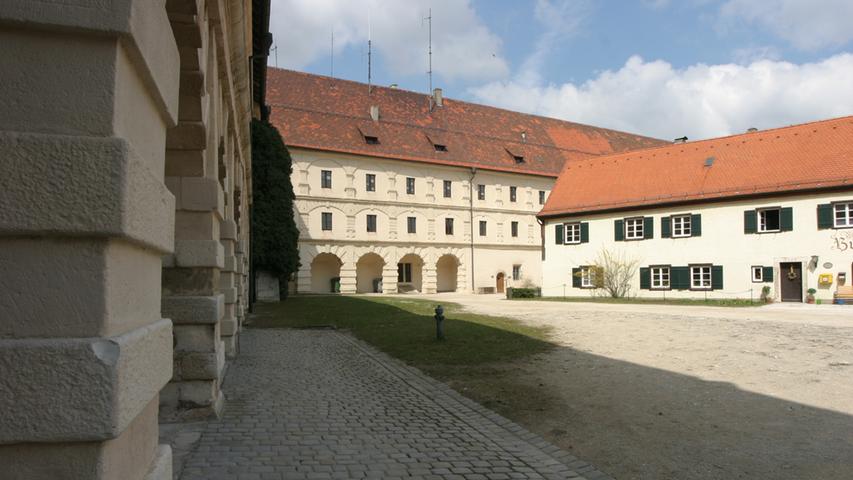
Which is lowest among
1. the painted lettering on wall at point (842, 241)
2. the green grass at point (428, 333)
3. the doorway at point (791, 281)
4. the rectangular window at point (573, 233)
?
the green grass at point (428, 333)

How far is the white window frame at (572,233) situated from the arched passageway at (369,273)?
1462 cm

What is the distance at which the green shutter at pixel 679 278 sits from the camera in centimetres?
3256

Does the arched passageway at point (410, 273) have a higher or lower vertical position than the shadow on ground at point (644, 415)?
higher

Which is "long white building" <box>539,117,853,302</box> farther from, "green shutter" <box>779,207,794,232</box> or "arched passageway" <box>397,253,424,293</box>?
"arched passageway" <box>397,253,424,293</box>

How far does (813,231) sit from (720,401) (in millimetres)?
24766

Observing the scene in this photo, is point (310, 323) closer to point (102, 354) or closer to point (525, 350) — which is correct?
point (525, 350)

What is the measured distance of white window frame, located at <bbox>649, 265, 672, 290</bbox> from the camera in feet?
110

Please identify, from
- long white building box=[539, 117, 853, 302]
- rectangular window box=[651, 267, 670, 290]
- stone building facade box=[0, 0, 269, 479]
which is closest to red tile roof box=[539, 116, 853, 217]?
long white building box=[539, 117, 853, 302]

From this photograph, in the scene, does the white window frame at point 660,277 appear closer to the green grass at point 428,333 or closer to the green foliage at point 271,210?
the green grass at point 428,333

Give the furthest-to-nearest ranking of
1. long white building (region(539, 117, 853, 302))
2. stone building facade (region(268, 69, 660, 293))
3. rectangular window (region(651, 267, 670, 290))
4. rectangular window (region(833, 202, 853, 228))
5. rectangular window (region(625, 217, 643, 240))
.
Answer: stone building facade (region(268, 69, 660, 293)) < rectangular window (region(625, 217, 643, 240)) < rectangular window (region(651, 267, 670, 290)) < long white building (region(539, 117, 853, 302)) < rectangular window (region(833, 202, 853, 228))

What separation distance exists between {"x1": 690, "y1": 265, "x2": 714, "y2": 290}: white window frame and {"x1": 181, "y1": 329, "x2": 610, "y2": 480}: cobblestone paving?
25.7 m

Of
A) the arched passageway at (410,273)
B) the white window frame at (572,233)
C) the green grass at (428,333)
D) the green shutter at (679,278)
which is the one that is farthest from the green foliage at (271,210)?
the green shutter at (679,278)

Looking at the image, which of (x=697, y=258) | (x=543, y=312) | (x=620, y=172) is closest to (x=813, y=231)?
(x=697, y=258)

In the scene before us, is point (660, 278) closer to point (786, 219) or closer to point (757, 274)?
point (757, 274)
